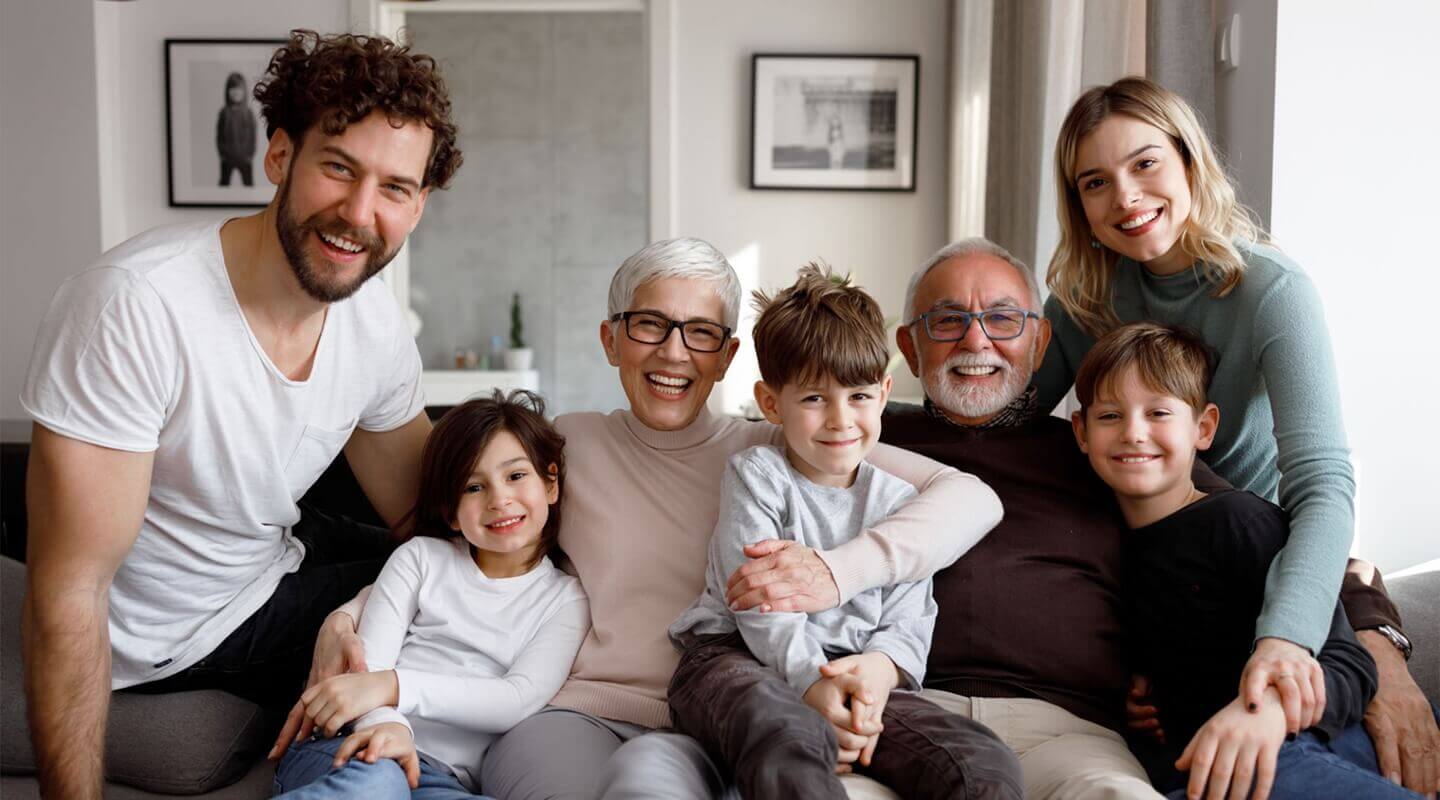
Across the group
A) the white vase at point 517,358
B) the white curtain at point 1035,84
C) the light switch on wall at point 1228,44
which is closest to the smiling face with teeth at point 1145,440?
the light switch on wall at point 1228,44

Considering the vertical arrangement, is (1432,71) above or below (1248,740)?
above

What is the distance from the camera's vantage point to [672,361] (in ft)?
5.98

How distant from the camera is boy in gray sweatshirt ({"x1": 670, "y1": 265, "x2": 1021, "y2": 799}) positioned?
4.55 feet

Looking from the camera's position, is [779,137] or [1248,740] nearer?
[1248,740]

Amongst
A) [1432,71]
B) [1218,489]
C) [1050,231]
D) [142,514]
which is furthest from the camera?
[1050,231]

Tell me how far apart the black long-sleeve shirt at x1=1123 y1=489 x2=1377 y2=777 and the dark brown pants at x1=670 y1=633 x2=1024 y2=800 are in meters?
0.37

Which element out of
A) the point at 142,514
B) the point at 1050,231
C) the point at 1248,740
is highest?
the point at 1050,231

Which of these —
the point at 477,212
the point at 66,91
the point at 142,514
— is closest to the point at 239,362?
the point at 142,514

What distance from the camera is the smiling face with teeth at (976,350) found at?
1914 mm

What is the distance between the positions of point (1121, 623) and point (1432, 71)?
1355mm

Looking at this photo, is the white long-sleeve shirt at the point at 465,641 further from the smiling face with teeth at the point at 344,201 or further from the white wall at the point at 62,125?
the white wall at the point at 62,125

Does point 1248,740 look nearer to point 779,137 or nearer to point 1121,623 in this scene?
point 1121,623

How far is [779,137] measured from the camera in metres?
5.20

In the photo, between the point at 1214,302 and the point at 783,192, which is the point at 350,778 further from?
the point at 783,192
